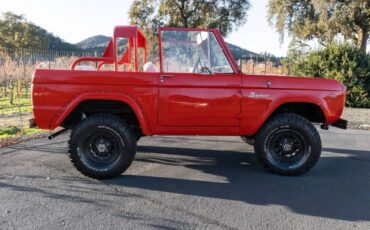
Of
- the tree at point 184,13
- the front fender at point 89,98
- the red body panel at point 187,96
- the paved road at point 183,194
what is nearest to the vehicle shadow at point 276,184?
the paved road at point 183,194

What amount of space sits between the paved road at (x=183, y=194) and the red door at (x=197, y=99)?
797mm

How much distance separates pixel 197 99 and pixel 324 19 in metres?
16.4

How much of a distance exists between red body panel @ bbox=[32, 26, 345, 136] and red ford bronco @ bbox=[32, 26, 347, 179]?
0.04ft

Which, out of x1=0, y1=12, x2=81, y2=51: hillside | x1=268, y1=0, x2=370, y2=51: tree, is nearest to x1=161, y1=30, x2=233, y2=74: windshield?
x1=268, y1=0, x2=370, y2=51: tree

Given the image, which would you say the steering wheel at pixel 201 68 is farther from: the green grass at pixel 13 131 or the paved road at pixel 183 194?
the green grass at pixel 13 131

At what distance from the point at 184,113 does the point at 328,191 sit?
2.02 meters

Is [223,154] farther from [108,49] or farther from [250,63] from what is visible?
[250,63]

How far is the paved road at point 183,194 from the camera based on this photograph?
3129 millimetres

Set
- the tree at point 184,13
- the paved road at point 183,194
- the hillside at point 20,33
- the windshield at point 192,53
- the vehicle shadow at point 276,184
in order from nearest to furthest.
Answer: the paved road at point 183,194, the vehicle shadow at point 276,184, the windshield at point 192,53, the tree at point 184,13, the hillside at point 20,33

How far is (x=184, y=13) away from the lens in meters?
25.1

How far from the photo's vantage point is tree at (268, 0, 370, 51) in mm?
17141

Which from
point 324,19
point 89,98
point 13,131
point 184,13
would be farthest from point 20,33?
point 89,98

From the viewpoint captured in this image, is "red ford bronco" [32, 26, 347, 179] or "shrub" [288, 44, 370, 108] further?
"shrub" [288, 44, 370, 108]

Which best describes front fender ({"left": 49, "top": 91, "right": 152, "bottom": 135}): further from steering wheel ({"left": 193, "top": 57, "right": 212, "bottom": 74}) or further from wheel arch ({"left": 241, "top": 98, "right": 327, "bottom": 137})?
wheel arch ({"left": 241, "top": 98, "right": 327, "bottom": 137})
